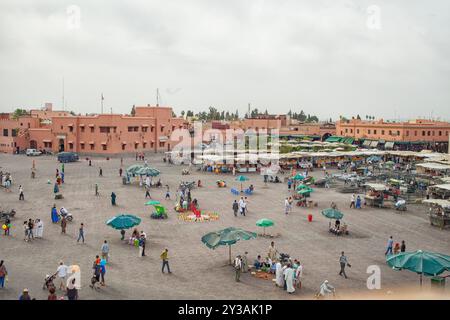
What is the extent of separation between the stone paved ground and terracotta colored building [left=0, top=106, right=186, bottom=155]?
26.3 meters

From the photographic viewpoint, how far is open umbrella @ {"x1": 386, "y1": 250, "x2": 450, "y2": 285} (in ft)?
42.1

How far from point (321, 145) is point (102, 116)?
29.5m

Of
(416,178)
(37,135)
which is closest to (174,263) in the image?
(416,178)

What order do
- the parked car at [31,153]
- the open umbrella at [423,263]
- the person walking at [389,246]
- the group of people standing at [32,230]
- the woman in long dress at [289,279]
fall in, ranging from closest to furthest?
the open umbrella at [423,263], the woman in long dress at [289,279], the person walking at [389,246], the group of people standing at [32,230], the parked car at [31,153]

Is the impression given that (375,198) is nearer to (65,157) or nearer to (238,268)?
(238,268)

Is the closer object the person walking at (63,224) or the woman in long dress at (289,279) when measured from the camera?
the woman in long dress at (289,279)

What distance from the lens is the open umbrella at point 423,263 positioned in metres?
12.8

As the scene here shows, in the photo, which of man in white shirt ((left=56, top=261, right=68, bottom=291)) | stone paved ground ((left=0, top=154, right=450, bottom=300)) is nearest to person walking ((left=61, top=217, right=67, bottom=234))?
stone paved ground ((left=0, top=154, right=450, bottom=300))

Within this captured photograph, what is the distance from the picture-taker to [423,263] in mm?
13031

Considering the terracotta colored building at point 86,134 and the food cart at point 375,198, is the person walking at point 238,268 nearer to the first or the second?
the food cart at point 375,198

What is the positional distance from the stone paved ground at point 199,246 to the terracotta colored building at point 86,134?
26.3 metres

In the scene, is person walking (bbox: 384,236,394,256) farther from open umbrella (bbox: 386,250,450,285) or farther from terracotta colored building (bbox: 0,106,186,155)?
terracotta colored building (bbox: 0,106,186,155)

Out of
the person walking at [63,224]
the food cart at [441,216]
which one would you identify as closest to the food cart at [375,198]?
the food cart at [441,216]
